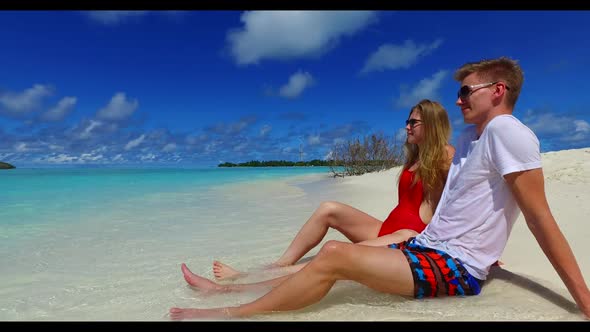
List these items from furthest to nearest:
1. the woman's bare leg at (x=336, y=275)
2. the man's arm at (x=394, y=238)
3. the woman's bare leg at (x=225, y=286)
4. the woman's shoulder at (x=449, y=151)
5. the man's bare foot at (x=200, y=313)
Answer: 1. the woman's shoulder at (x=449, y=151)
2. the man's arm at (x=394, y=238)
3. the woman's bare leg at (x=225, y=286)
4. the man's bare foot at (x=200, y=313)
5. the woman's bare leg at (x=336, y=275)

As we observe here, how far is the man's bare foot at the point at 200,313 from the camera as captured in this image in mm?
2281

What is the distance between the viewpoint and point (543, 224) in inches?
78.6

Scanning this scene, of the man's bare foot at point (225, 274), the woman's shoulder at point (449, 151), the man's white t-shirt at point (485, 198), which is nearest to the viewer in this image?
the man's white t-shirt at point (485, 198)

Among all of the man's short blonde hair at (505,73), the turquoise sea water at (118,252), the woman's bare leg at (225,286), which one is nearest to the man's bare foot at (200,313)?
the turquoise sea water at (118,252)

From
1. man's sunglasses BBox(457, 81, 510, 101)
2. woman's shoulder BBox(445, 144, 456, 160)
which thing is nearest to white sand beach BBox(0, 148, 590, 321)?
woman's shoulder BBox(445, 144, 456, 160)

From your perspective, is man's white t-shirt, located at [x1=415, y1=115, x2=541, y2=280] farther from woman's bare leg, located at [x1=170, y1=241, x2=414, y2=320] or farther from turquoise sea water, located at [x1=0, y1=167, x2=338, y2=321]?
turquoise sea water, located at [x1=0, y1=167, x2=338, y2=321]

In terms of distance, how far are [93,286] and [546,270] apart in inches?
149

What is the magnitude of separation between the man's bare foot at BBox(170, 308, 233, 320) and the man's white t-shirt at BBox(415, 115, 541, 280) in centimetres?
130

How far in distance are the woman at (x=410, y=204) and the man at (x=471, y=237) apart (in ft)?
2.66

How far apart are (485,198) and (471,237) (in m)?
0.24

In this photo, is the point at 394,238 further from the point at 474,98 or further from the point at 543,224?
the point at 474,98

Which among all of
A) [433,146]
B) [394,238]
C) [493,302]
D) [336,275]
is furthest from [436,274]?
[433,146]

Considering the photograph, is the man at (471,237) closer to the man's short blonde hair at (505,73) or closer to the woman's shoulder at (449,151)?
the man's short blonde hair at (505,73)
